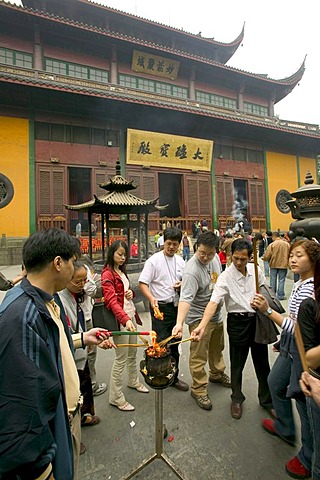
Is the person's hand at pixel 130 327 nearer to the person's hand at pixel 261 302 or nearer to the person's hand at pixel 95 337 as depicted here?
the person's hand at pixel 95 337

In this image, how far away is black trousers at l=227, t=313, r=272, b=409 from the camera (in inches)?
94.0

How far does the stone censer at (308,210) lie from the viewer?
251 inches

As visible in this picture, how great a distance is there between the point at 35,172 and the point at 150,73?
8790mm

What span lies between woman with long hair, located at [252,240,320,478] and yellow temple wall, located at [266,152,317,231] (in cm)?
1656

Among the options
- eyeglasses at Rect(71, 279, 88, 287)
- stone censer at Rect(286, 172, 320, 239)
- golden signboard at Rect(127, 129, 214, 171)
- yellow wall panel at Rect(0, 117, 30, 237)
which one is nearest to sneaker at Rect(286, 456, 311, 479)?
eyeglasses at Rect(71, 279, 88, 287)

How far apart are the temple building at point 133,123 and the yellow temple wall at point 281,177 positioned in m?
0.07

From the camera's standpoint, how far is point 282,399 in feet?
6.61

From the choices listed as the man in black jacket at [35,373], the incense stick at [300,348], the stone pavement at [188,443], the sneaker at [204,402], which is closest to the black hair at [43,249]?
the man in black jacket at [35,373]

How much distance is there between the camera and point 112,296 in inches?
98.0

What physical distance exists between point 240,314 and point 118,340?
3.98 ft

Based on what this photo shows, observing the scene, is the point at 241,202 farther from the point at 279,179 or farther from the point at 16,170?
the point at 16,170

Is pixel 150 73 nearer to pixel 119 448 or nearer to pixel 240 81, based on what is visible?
pixel 240 81

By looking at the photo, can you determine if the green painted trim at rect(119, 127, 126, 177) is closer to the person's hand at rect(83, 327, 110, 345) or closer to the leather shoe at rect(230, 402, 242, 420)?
the leather shoe at rect(230, 402, 242, 420)

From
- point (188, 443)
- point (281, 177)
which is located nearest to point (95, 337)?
point (188, 443)
